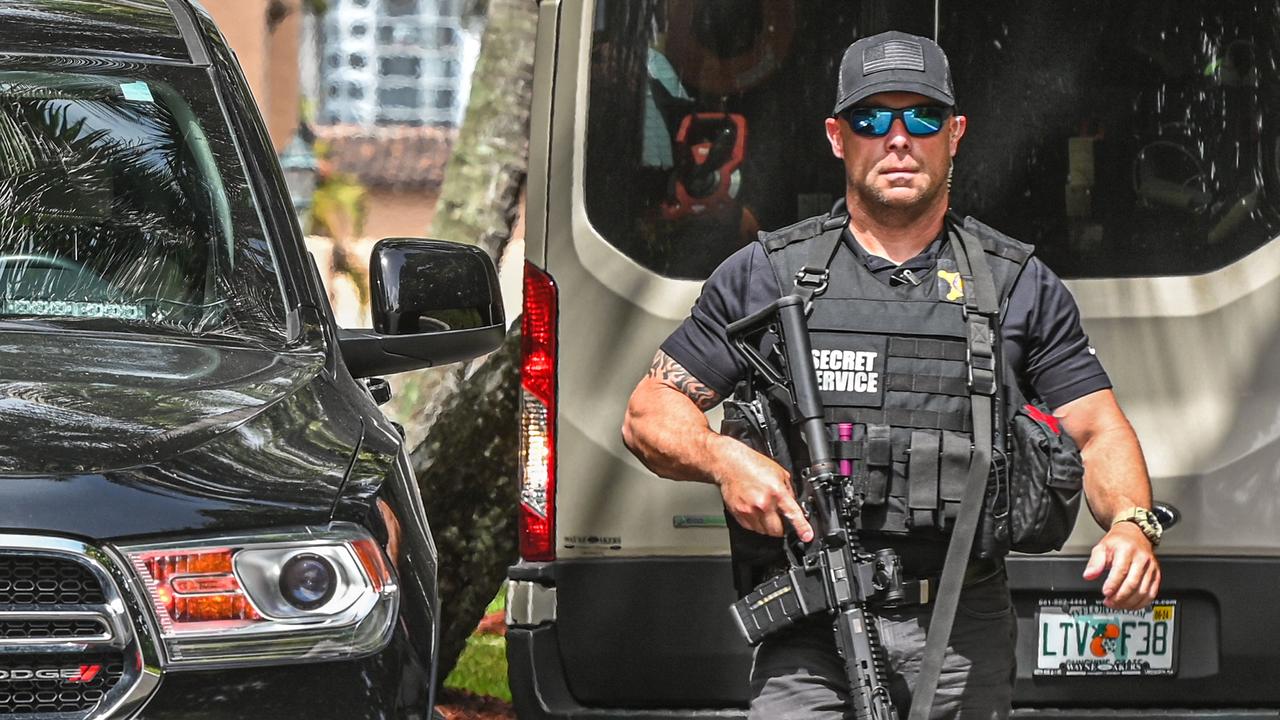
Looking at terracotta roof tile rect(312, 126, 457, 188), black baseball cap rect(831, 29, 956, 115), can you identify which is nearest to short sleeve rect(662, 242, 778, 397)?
black baseball cap rect(831, 29, 956, 115)

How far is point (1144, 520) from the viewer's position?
352cm

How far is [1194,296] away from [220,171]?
7.33ft

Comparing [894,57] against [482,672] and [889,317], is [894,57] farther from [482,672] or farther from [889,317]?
[482,672]

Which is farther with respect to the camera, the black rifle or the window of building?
the window of building

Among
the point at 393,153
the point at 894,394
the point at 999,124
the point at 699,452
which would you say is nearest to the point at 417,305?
the point at 699,452

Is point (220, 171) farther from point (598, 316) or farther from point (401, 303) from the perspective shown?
point (598, 316)

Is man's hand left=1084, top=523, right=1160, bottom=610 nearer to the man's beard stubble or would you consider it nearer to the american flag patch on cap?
the man's beard stubble

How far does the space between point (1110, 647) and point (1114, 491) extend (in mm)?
1159

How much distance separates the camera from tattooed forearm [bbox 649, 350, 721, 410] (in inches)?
148

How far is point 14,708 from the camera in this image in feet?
8.82

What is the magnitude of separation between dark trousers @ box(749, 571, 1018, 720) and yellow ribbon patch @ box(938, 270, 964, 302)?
0.52 m

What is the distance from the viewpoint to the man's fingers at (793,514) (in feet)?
11.3

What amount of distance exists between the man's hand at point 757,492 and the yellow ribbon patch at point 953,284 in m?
0.46

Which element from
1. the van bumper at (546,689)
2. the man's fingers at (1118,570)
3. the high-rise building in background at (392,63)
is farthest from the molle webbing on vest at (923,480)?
the high-rise building in background at (392,63)
